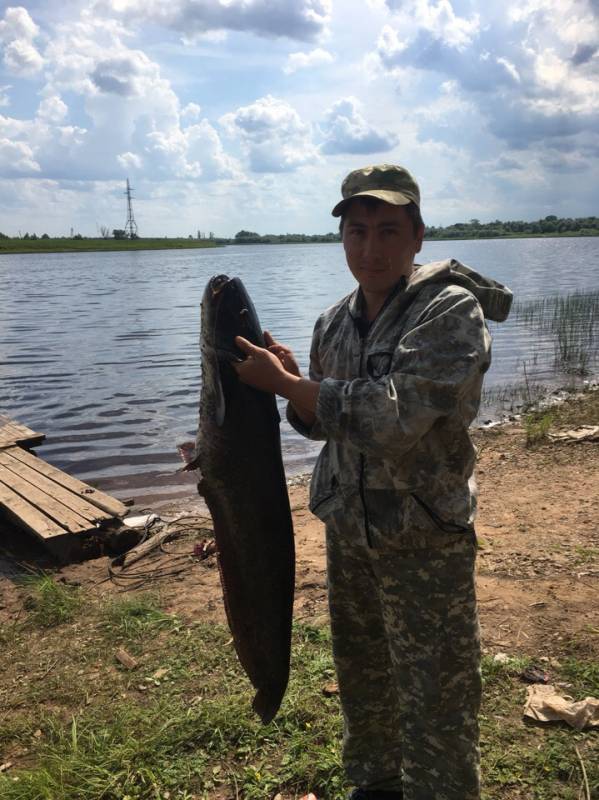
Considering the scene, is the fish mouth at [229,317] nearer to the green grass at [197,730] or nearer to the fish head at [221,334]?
the fish head at [221,334]

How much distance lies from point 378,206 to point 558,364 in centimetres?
1829

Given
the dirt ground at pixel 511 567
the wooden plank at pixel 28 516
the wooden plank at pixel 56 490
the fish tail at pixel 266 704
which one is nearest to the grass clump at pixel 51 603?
the dirt ground at pixel 511 567

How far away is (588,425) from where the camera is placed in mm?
11211

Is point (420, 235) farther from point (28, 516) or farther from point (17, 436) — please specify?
point (17, 436)

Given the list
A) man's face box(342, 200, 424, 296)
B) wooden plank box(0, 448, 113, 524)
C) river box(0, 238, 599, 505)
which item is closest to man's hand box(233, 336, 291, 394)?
man's face box(342, 200, 424, 296)

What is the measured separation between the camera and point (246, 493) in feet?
9.50

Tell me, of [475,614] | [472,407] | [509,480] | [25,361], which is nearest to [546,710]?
[475,614]

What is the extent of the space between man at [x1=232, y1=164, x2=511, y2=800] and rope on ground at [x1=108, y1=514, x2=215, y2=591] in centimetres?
435

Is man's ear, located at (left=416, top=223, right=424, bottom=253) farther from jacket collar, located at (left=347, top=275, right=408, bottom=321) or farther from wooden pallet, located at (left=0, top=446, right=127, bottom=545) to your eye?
wooden pallet, located at (left=0, top=446, right=127, bottom=545)

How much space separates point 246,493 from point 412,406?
0.92m

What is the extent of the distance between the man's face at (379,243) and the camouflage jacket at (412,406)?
0.09m

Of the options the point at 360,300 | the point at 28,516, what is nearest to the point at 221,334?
the point at 360,300

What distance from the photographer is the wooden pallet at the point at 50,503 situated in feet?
25.2

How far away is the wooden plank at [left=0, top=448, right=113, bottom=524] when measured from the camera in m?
7.98
